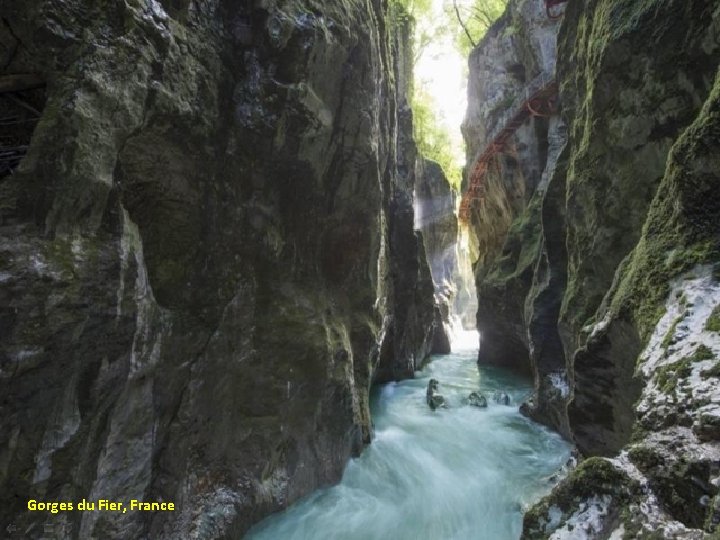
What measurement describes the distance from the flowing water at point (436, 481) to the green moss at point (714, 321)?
16.8 feet

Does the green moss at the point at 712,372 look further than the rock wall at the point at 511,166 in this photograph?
No

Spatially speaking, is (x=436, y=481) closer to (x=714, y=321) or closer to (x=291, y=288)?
(x=291, y=288)

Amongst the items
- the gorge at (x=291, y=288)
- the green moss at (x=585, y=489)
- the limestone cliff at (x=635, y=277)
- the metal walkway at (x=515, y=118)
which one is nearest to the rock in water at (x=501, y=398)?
the gorge at (x=291, y=288)

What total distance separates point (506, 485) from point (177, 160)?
27.9ft

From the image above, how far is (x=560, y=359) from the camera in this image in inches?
433

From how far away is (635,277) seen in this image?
183 inches

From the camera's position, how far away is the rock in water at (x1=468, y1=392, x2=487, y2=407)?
1388cm

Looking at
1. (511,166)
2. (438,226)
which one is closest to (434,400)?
(511,166)

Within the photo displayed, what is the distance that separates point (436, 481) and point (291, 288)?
5092 millimetres

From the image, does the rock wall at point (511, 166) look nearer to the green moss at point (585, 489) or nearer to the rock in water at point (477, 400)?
the rock in water at point (477, 400)

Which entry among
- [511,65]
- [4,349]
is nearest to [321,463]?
[4,349]

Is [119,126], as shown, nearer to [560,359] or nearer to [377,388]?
[560,359]

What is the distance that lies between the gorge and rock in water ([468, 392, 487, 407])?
1.86 m

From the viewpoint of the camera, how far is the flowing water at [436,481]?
269 inches
